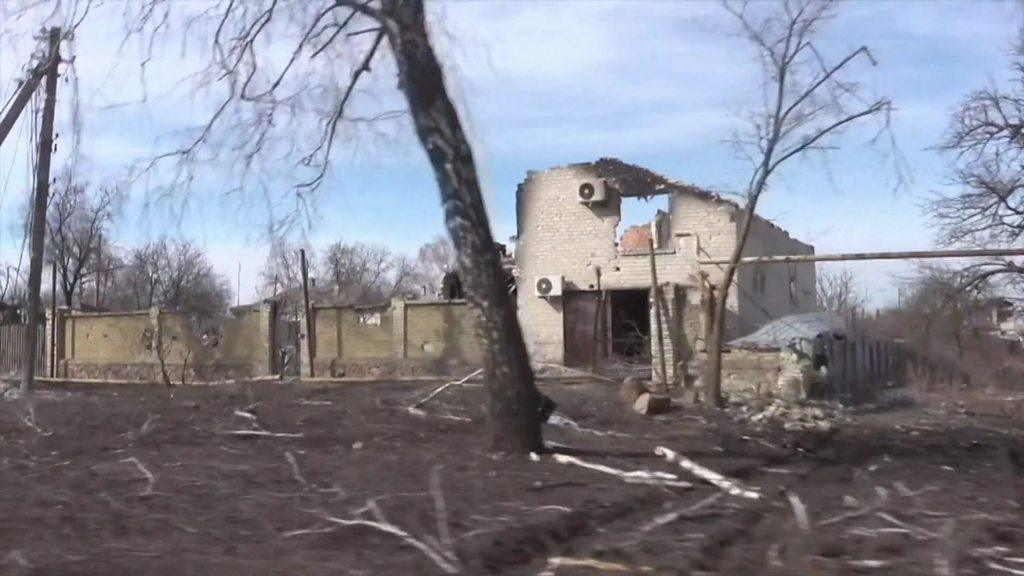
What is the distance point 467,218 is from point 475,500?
9.41 ft

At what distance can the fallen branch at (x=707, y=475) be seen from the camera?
8523mm

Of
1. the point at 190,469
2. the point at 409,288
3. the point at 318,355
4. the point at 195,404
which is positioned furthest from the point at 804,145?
the point at 409,288

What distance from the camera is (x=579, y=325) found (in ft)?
87.4

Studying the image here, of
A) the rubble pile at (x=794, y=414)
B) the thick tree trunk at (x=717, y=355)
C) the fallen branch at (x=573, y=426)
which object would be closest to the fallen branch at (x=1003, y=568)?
the fallen branch at (x=573, y=426)

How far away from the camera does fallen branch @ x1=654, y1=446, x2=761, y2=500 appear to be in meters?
8.52

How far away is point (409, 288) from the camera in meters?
56.0

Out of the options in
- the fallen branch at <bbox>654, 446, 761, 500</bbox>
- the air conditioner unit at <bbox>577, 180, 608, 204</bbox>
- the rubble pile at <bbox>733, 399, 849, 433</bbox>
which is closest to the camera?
the fallen branch at <bbox>654, 446, 761, 500</bbox>

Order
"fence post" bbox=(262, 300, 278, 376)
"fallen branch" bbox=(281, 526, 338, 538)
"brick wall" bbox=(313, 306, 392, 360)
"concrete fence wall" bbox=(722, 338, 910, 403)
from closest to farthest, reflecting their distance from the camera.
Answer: "fallen branch" bbox=(281, 526, 338, 538) < "concrete fence wall" bbox=(722, 338, 910, 403) < "brick wall" bbox=(313, 306, 392, 360) < "fence post" bbox=(262, 300, 278, 376)

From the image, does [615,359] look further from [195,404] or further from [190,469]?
[190,469]

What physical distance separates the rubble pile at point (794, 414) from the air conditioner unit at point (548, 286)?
27.7 feet

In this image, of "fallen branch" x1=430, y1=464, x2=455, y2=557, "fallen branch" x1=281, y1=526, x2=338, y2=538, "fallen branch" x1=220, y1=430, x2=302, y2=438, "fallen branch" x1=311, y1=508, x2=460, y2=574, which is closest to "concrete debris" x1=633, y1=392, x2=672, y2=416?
"fallen branch" x1=220, y1=430, x2=302, y2=438

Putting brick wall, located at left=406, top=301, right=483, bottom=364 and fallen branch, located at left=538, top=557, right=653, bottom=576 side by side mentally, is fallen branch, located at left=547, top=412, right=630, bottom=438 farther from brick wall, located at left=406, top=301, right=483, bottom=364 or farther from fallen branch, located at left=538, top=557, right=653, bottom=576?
brick wall, located at left=406, top=301, right=483, bottom=364

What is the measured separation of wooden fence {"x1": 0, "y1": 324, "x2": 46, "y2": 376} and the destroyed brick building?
17.2 m

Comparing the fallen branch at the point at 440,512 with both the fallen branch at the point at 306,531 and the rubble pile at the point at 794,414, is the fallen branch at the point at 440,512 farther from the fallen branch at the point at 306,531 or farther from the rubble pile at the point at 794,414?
the rubble pile at the point at 794,414
